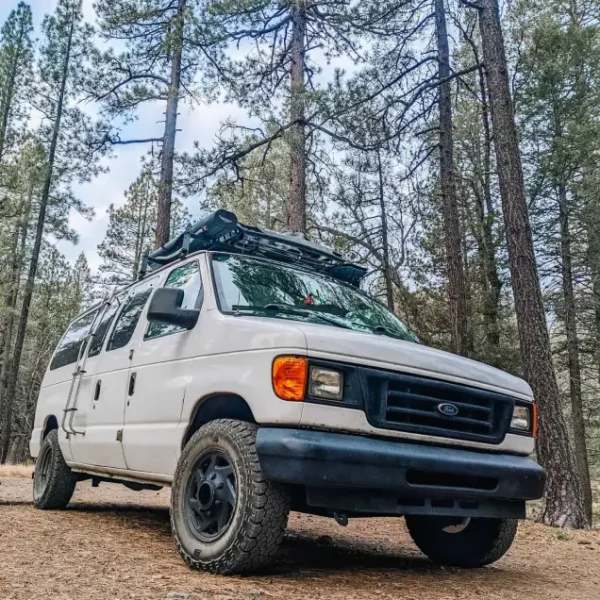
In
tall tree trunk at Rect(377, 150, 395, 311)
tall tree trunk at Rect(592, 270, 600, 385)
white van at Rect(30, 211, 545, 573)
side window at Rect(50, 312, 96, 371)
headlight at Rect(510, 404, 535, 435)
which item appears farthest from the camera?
tall tree trunk at Rect(377, 150, 395, 311)

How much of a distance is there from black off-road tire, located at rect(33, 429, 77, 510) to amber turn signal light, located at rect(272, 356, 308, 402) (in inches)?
159

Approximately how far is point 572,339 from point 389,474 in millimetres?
13402

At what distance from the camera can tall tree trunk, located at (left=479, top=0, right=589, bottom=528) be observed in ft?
24.4

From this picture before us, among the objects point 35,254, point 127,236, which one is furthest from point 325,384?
point 127,236

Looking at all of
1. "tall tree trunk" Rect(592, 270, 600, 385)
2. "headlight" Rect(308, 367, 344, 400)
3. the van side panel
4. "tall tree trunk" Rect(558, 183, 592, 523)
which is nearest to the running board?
the van side panel

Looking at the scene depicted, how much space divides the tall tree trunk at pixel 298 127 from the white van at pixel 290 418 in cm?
715

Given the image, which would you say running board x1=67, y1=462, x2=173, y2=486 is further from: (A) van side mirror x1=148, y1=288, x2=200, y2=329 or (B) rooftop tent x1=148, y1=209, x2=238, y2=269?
(B) rooftop tent x1=148, y1=209, x2=238, y2=269

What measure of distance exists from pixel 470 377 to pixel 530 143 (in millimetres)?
13533

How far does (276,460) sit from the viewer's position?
3043 mm

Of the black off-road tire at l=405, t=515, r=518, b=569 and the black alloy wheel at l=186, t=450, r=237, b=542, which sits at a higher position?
the black alloy wheel at l=186, t=450, r=237, b=542

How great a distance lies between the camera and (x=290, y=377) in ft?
10.4

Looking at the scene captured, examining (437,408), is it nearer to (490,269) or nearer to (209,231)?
(209,231)

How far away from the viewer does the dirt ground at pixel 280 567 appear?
9.46ft

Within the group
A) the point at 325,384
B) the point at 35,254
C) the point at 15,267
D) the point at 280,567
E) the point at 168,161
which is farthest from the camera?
the point at 15,267
